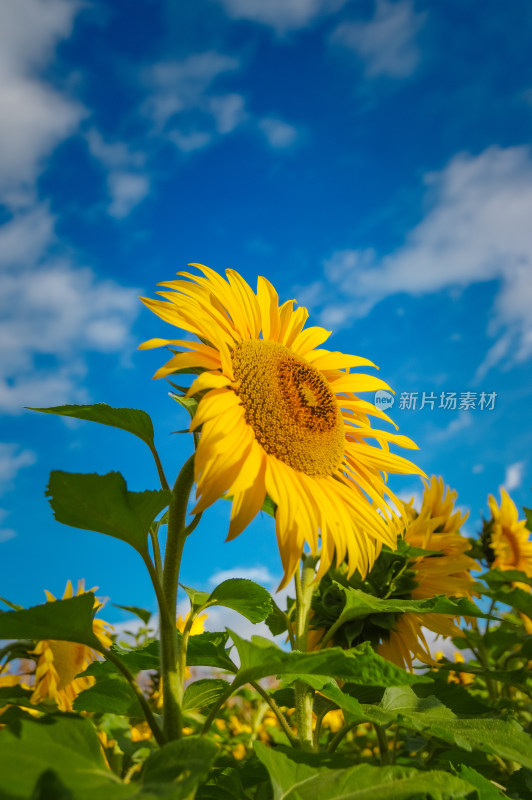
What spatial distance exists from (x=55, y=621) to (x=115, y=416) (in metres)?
0.34

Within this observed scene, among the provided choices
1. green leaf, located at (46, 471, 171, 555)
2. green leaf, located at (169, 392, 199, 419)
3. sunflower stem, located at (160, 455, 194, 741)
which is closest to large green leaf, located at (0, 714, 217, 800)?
sunflower stem, located at (160, 455, 194, 741)

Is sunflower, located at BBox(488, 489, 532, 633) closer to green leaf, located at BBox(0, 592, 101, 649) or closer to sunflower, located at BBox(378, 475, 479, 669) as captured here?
sunflower, located at BBox(378, 475, 479, 669)

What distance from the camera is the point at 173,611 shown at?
1.07 meters

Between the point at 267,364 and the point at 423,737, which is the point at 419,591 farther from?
the point at 267,364

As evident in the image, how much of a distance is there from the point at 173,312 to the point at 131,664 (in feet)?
2.59

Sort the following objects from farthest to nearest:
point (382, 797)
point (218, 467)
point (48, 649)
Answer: point (48, 649)
point (218, 467)
point (382, 797)

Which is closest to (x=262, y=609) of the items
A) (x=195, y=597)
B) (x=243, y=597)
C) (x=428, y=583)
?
(x=243, y=597)

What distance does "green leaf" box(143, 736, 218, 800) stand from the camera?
70 cm

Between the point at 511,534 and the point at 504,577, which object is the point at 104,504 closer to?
the point at 504,577

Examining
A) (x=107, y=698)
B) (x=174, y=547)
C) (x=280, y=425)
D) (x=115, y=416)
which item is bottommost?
(x=107, y=698)

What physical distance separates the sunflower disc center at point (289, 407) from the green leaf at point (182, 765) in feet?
1.91

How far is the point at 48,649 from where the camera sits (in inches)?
82.9

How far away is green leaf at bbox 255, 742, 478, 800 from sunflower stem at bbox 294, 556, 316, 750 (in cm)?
40

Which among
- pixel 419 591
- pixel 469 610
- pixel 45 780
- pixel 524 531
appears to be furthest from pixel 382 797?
pixel 524 531
